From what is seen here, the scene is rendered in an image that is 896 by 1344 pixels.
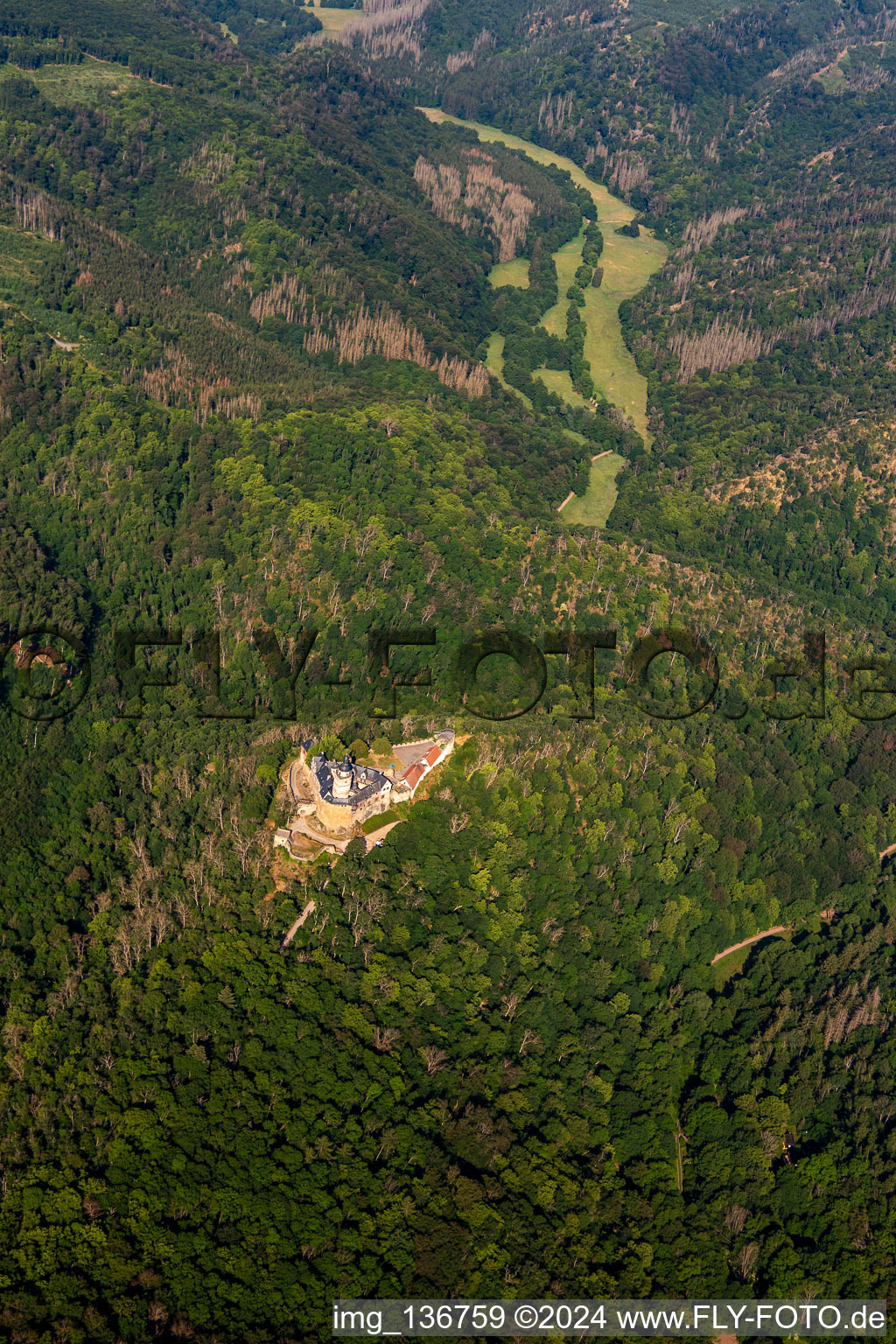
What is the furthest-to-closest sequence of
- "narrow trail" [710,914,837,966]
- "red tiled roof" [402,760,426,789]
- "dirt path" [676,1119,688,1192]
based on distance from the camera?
"narrow trail" [710,914,837,966], "red tiled roof" [402,760,426,789], "dirt path" [676,1119,688,1192]

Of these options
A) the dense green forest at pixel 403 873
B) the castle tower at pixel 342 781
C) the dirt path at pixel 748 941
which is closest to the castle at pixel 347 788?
the castle tower at pixel 342 781

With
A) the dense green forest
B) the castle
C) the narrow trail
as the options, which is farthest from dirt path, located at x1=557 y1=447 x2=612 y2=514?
the castle

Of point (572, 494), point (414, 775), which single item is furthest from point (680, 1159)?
point (572, 494)

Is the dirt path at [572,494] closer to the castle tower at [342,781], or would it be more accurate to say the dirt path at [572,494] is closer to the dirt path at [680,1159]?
the castle tower at [342,781]

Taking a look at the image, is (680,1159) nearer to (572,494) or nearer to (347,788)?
(347,788)

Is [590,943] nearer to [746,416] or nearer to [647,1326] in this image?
[647,1326]

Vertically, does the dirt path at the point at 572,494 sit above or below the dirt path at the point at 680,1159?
above

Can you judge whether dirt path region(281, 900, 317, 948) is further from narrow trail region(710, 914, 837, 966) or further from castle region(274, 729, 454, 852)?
narrow trail region(710, 914, 837, 966)
